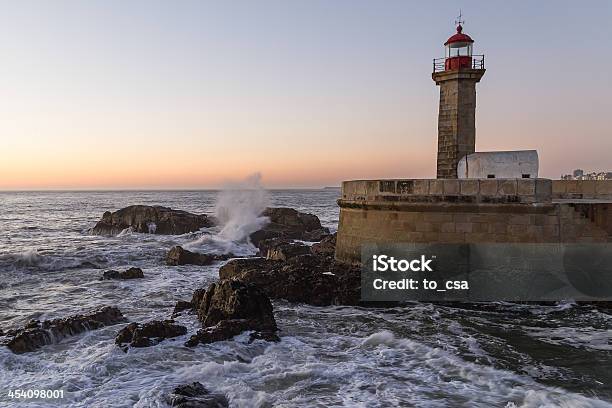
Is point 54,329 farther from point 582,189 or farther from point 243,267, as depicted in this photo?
point 582,189

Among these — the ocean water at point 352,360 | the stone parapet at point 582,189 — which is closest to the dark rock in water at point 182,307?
the ocean water at point 352,360

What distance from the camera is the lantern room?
13180mm

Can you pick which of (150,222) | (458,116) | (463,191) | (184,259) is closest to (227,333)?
(463,191)

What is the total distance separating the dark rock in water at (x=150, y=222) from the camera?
2655 centimetres

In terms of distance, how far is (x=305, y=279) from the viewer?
9984mm

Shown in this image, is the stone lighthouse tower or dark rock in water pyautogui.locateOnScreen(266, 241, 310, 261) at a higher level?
the stone lighthouse tower

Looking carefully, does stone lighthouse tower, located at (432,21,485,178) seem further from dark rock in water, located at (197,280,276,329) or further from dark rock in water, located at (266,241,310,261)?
dark rock in water, located at (197,280,276,329)

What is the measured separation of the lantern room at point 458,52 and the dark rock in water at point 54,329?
11192 mm

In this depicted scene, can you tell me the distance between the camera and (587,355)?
631 cm

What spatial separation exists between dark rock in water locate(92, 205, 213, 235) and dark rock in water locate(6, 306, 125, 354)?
18.6 m

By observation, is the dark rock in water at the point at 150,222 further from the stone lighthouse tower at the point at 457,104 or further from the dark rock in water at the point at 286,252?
the stone lighthouse tower at the point at 457,104

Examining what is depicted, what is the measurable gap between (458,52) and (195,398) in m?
12.3

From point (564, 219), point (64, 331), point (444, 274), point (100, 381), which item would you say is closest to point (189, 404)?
point (100, 381)

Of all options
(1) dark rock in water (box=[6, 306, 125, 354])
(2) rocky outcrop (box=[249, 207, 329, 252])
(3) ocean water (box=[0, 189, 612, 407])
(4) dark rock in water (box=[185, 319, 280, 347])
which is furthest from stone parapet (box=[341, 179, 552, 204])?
(2) rocky outcrop (box=[249, 207, 329, 252])
